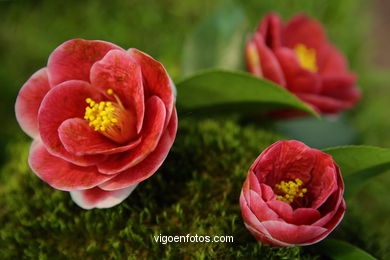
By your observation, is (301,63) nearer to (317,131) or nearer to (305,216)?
(317,131)

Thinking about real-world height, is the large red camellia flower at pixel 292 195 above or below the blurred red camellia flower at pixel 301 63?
below

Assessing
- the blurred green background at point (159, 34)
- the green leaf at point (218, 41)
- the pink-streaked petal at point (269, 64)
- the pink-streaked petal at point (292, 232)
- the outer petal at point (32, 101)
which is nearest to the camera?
the pink-streaked petal at point (292, 232)

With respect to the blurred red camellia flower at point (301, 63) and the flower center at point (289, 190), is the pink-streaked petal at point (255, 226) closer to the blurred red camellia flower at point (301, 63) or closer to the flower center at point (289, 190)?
the flower center at point (289, 190)

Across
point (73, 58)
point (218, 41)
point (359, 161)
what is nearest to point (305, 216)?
point (359, 161)

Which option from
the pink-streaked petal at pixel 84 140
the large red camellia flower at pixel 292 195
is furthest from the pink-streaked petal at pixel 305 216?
the pink-streaked petal at pixel 84 140

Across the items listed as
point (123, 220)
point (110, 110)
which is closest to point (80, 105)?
point (110, 110)
